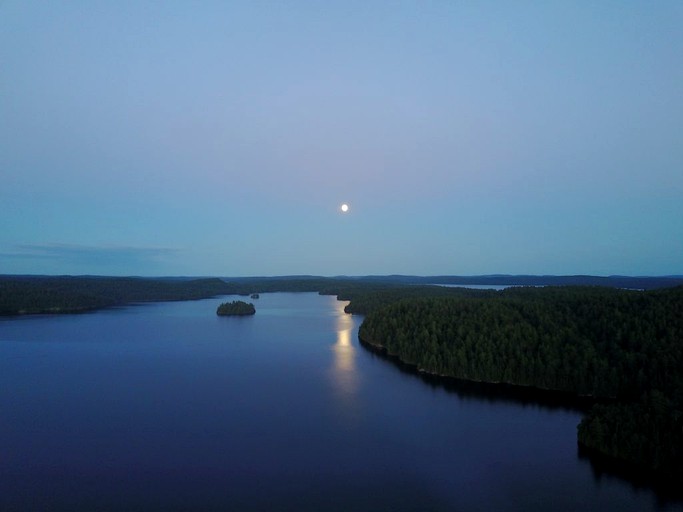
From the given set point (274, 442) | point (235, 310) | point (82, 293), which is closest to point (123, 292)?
point (82, 293)

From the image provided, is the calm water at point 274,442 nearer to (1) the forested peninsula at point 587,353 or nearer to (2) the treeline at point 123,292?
(1) the forested peninsula at point 587,353

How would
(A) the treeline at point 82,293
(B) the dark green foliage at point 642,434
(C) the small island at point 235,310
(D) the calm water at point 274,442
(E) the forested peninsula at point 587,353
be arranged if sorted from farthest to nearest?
(A) the treeline at point 82,293
(C) the small island at point 235,310
(E) the forested peninsula at point 587,353
(B) the dark green foliage at point 642,434
(D) the calm water at point 274,442

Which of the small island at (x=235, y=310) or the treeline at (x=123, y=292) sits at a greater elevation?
the treeline at (x=123, y=292)

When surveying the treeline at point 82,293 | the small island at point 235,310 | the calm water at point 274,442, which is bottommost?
the calm water at point 274,442

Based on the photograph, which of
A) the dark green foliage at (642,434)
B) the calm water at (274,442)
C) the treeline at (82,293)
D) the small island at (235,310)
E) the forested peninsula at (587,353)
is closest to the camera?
the calm water at (274,442)

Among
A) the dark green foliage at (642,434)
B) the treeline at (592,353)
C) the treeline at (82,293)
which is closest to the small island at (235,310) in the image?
the treeline at (82,293)

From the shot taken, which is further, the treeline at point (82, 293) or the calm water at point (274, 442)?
the treeline at point (82, 293)

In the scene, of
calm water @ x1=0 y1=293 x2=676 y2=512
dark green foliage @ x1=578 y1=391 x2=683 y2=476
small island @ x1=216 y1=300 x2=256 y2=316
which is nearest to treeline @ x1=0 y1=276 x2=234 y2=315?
small island @ x1=216 y1=300 x2=256 y2=316
